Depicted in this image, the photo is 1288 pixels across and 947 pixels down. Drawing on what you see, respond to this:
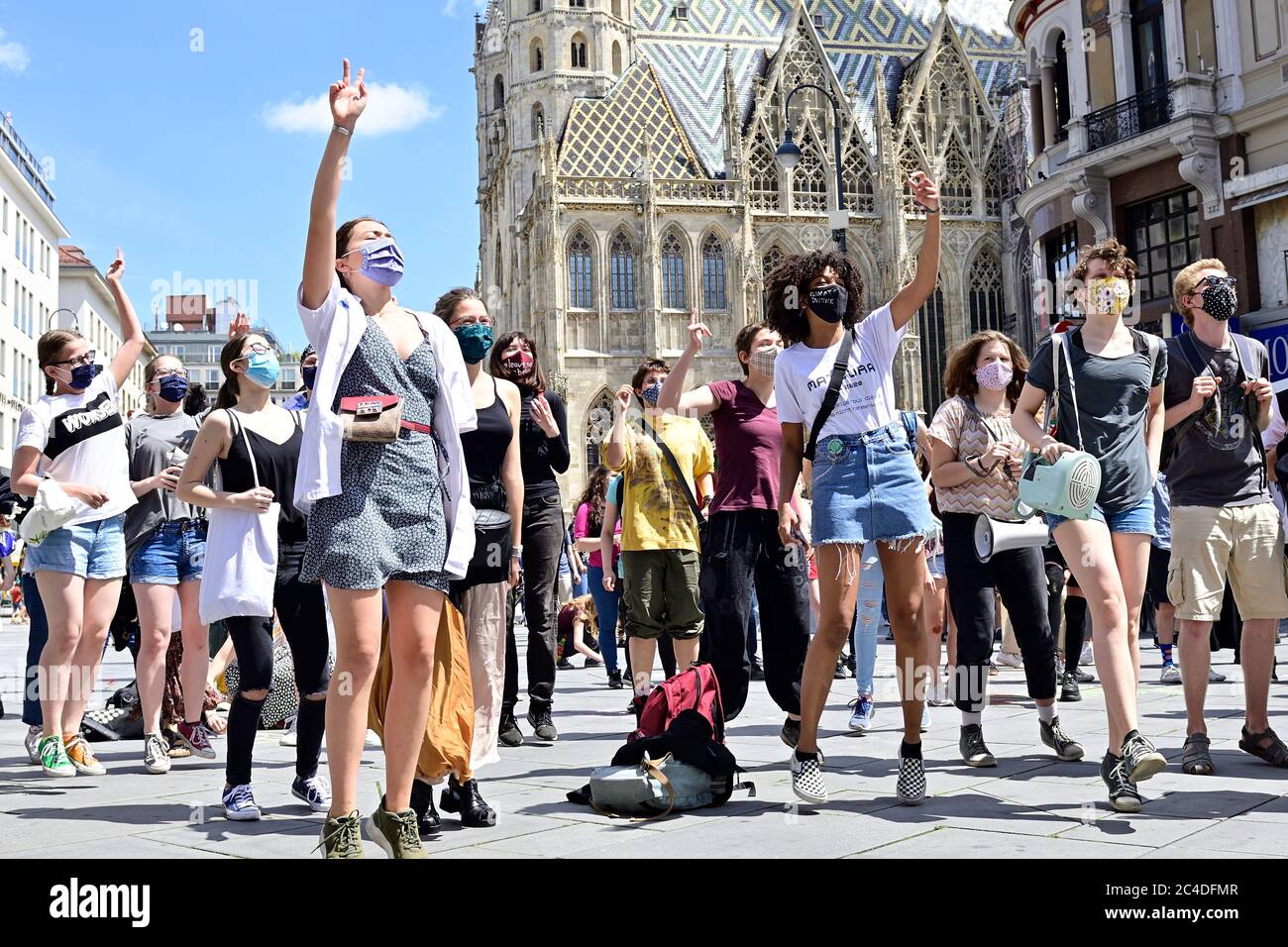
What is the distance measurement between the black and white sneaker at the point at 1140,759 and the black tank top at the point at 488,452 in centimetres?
256

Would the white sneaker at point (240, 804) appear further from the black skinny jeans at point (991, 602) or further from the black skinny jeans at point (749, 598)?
the black skinny jeans at point (991, 602)

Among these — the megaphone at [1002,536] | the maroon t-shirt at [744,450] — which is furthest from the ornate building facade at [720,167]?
the megaphone at [1002,536]

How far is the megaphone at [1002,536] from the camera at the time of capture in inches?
224

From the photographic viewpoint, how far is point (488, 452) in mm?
5410

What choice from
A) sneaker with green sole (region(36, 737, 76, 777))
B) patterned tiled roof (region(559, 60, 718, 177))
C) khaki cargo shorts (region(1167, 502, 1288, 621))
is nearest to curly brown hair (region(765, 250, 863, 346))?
khaki cargo shorts (region(1167, 502, 1288, 621))

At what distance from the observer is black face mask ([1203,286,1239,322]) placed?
5406 millimetres

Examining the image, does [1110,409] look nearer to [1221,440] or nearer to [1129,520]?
[1129,520]

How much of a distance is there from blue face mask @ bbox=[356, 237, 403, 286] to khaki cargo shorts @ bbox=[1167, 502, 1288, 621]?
11.2 feet

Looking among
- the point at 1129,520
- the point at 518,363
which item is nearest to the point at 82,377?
the point at 518,363

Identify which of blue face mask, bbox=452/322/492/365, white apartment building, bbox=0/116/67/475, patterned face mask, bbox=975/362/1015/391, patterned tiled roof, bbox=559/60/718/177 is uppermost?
patterned tiled roof, bbox=559/60/718/177

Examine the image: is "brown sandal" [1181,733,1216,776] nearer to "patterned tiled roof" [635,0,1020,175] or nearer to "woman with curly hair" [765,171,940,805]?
"woman with curly hair" [765,171,940,805]

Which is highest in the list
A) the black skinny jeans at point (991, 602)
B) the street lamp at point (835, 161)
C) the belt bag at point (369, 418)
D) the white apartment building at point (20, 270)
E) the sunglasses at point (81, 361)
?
the white apartment building at point (20, 270)

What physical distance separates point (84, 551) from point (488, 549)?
7.05ft
